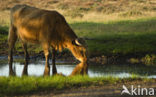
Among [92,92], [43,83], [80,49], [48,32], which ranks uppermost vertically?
[48,32]

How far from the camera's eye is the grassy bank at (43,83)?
981 centimetres

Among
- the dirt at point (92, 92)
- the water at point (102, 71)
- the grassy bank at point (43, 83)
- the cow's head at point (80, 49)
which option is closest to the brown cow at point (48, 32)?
the cow's head at point (80, 49)

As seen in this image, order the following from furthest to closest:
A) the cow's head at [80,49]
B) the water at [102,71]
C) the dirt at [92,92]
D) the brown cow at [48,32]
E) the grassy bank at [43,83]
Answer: the water at [102,71], the cow's head at [80,49], the brown cow at [48,32], the grassy bank at [43,83], the dirt at [92,92]

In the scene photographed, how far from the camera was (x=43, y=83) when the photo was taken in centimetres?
1048

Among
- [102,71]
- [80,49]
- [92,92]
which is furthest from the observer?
[102,71]

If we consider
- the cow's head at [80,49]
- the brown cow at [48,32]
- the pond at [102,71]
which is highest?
the brown cow at [48,32]

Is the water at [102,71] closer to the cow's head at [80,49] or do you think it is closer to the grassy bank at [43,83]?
the cow's head at [80,49]

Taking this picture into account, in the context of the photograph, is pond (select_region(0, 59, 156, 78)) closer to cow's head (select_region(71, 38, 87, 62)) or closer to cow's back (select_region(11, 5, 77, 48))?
cow's head (select_region(71, 38, 87, 62))

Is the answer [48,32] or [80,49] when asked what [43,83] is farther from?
[80,49]

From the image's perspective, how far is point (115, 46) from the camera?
2344 centimetres

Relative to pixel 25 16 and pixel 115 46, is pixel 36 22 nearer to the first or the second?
pixel 25 16

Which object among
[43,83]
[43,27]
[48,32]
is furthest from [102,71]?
[43,83]

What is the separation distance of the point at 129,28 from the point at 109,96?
25.0m

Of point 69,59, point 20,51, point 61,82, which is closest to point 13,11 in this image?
point 61,82
